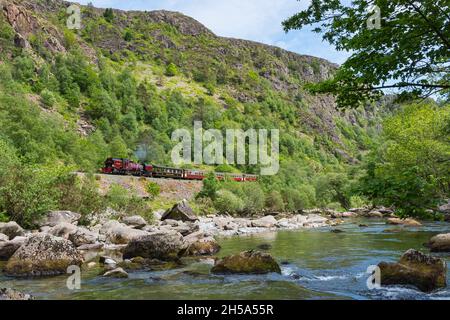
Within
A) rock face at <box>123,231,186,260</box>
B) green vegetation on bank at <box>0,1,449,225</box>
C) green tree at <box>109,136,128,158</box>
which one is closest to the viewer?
rock face at <box>123,231,186,260</box>

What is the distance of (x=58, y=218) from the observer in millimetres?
24812

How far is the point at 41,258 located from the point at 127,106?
96573 millimetres

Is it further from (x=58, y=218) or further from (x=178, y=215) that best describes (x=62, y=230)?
(x=178, y=215)

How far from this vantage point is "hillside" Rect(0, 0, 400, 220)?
53281 mm

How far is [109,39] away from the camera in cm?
18150

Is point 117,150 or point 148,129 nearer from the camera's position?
point 117,150

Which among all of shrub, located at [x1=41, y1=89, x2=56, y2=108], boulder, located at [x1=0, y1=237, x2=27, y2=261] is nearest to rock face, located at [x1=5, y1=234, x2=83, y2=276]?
boulder, located at [x1=0, y1=237, x2=27, y2=261]

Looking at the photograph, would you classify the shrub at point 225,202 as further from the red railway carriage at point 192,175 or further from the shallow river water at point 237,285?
the shallow river water at point 237,285

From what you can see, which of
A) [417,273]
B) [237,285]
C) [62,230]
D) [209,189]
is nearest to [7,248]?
[62,230]

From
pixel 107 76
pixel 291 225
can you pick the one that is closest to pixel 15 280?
pixel 291 225

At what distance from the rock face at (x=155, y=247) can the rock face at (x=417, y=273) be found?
9.07 m

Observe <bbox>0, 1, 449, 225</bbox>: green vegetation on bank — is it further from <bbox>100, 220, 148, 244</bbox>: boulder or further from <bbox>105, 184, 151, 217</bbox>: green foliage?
<bbox>100, 220, 148, 244</bbox>: boulder

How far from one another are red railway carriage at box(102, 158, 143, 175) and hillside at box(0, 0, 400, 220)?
3.02 metres
